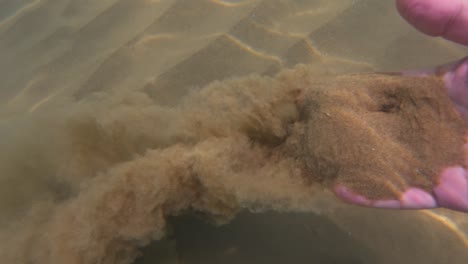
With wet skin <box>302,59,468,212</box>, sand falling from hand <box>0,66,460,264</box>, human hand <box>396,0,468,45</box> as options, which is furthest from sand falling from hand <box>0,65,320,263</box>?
human hand <box>396,0,468,45</box>

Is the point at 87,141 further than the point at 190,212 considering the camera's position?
Yes

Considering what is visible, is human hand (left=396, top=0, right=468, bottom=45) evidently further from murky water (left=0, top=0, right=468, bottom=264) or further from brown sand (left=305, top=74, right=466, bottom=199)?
murky water (left=0, top=0, right=468, bottom=264)

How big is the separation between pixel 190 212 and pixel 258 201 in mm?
475

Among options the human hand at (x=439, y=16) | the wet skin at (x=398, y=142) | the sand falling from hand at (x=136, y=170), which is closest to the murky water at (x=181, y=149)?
the sand falling from hand at (x=136, y=170)

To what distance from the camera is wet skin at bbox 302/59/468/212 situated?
1.98 m

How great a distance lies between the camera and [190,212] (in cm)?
228

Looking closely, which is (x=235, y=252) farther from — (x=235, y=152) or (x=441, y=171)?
(x=441, y=171)

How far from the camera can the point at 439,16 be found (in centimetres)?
200

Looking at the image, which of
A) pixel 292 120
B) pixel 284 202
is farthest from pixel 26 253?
pixel 292 120

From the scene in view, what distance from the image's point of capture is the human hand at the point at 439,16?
1.97 metres

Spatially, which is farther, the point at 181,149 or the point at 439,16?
the point at 181,149

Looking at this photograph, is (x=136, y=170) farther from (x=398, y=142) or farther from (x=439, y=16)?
(x=439, y=16)

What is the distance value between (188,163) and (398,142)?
124 cm

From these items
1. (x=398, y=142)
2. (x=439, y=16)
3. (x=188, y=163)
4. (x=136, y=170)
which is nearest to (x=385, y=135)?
(x=398, y=142)
